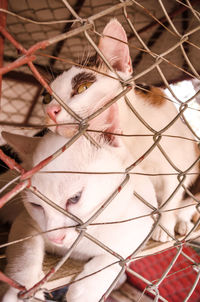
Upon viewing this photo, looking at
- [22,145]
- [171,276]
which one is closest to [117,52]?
[22,145]

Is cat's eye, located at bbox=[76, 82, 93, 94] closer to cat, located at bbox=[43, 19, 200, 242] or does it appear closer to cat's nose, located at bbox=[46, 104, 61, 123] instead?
cat, located at bbox=[43, 19, 200, 242]

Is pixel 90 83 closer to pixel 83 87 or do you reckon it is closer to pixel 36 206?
pixel 83 87

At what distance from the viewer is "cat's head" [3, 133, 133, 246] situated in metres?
0.56

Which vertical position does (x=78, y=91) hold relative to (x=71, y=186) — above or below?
above

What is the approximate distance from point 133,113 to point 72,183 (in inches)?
14.4

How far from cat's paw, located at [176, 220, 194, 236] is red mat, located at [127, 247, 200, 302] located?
38cm

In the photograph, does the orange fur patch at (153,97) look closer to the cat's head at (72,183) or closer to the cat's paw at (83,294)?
the cat's head at (72,183)

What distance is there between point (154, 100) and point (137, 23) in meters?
0.52

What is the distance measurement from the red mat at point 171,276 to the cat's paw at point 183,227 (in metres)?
0.38

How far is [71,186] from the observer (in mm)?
562

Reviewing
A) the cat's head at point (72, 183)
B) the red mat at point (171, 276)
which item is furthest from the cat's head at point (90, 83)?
the red mat at point (171, 276)

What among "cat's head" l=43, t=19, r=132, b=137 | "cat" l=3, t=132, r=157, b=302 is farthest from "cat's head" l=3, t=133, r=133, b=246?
"cat's head" l=43, t=19, r=132, b=137

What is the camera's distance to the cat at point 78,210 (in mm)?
563

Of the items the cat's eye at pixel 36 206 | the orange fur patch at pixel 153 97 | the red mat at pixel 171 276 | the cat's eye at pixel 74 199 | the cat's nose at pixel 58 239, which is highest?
the orange fur patch at pixel 153 97
